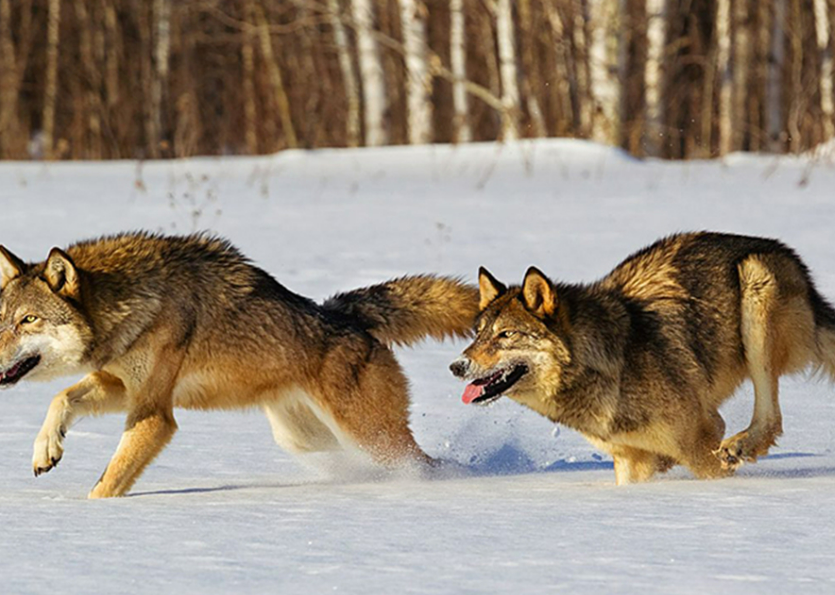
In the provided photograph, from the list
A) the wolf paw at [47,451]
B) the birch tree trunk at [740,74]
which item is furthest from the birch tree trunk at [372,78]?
the wolf paw at [47,451]

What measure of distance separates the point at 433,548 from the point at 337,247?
8.14 meters

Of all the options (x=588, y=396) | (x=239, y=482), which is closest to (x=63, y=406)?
(x=239, y=482)

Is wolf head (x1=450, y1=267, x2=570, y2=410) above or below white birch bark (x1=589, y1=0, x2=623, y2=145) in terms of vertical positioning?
below

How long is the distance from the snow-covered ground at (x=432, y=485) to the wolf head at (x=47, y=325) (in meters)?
0.48

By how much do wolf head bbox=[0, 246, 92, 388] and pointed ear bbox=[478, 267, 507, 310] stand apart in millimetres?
1730

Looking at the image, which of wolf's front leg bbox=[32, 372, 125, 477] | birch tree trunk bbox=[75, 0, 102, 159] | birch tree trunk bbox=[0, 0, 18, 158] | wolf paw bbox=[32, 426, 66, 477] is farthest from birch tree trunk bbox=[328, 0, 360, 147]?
wolf paw bbox=[32, 426, 66, 477]

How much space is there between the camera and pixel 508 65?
20.6 meters

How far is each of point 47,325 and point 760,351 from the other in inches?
123

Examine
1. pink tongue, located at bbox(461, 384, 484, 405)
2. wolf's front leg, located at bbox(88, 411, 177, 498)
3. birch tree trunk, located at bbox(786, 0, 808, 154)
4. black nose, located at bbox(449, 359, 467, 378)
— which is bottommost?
wolf's front leg, located at bbox(88, 411, 177, 498)

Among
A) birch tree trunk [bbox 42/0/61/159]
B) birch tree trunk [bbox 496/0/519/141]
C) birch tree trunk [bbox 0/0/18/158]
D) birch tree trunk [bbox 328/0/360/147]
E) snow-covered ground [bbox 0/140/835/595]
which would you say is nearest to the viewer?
snow-covered ground [bbox 0/140/835/595]

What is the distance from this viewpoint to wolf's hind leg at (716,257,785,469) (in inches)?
233

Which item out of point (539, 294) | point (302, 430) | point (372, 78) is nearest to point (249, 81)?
point (372, 78)

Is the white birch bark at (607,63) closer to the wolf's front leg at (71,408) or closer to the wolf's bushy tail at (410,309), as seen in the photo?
the wolf's bushy tail at (410,309)

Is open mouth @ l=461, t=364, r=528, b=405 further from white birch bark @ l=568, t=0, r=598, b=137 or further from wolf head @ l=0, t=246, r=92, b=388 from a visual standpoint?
white birch bark @ l=568, t=0, r=598, b=137
